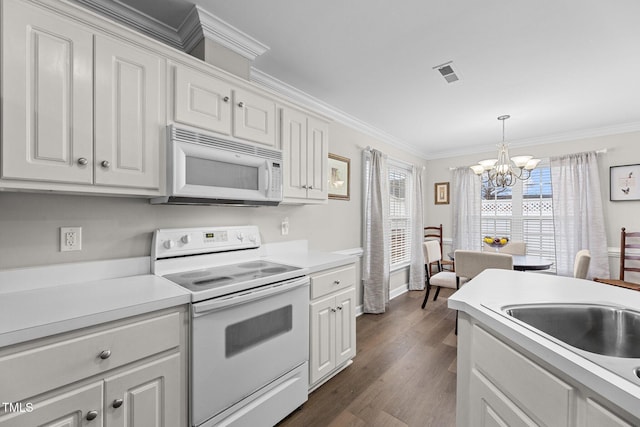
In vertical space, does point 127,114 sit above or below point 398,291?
above

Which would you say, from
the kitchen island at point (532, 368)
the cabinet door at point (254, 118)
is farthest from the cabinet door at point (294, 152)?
the kitchen island at point (532, 368)

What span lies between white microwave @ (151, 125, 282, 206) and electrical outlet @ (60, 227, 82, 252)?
0.40 meters

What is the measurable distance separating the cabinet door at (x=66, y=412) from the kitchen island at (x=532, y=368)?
1.51 meters

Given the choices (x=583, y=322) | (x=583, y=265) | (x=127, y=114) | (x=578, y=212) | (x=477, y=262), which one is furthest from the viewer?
(x=578, y=212)

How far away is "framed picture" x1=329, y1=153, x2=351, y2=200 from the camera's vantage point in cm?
318

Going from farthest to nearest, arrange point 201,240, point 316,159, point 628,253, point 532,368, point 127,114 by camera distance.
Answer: point 628,253 < point 316,159 < point 201,240 < point 127,114 < point 532,368

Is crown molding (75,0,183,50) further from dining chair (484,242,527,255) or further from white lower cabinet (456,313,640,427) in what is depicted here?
dining chair (484,242,527,255)

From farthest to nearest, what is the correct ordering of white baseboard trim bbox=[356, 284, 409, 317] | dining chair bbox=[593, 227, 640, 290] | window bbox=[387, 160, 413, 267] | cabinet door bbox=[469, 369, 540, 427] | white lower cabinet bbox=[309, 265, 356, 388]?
window bbox=[387, 160, 413, 267] < white baseboard trim bbox=[356, 284, 409, 317] < dining chair bbox=[593, 227, 640, 290] < white lower cabinet bbox=[309, 265, 356, 388] < cabinet door bbox=[469, 369, 540, 427]

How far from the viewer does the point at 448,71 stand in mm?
2342

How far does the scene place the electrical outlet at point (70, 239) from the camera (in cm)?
144

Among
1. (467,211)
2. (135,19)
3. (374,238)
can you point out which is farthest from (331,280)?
(467,211)

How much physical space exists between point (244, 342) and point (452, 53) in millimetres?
2500

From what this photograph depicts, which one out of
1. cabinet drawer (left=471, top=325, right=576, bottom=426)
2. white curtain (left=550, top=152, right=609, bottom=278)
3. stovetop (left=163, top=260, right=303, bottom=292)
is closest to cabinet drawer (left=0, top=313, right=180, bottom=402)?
stovetop (left=163, top=260, right=303, bottom=292)

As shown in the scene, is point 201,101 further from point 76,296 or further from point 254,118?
point 76,296
